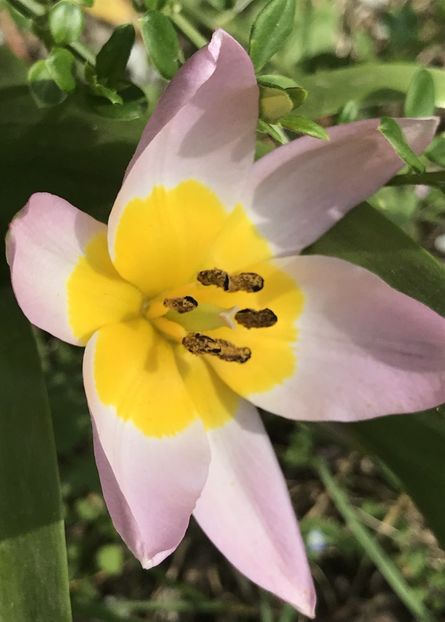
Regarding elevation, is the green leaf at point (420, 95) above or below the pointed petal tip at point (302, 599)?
above

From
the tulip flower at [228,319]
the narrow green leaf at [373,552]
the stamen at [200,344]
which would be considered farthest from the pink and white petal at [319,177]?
the narrow green leaf at [373,552]

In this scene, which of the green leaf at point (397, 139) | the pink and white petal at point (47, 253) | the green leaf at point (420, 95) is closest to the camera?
the pink and white petal at point (47, 253)

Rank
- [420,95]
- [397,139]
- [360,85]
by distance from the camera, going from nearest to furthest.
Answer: [397,139] → [420,95] → [360,85]

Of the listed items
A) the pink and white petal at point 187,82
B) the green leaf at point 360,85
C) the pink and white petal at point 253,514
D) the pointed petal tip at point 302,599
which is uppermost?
the pink and white petal at point 187,82

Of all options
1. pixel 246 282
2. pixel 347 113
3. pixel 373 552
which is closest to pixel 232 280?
pixel 246 282

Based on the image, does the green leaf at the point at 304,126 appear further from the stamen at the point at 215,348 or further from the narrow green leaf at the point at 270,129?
the stamen at the point at 215,348

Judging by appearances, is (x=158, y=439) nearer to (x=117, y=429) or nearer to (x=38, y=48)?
(x=117, y=429)

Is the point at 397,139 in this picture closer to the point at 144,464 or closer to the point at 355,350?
the point at 355,350
